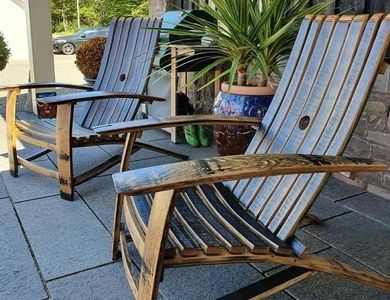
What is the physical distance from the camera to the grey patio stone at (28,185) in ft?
8.77

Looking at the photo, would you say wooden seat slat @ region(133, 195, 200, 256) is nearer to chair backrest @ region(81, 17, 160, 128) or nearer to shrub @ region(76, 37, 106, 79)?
chair backrest @ region(81, 17, 160, 128)

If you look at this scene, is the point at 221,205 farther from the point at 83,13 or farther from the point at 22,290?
the point at 83,13

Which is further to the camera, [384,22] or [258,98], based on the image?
[258,98]

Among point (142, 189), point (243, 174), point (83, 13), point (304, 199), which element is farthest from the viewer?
point (83, 13)

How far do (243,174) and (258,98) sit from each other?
165 centimetres

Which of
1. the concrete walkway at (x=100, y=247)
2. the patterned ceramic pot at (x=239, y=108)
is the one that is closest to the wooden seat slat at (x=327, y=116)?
the concrete walkway at (x=100, y=247)

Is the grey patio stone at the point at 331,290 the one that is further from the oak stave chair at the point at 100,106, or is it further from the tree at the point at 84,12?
the tree at the point at 84,12

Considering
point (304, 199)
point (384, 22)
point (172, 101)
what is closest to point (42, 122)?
point (172, 101)

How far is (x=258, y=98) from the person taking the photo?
2738 millimetres

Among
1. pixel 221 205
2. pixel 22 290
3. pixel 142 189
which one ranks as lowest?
pixel 22 290

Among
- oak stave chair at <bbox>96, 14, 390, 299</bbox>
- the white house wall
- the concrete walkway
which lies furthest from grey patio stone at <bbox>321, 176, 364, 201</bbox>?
the white house wall

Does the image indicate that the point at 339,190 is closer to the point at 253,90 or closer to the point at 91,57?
the point at 253,90

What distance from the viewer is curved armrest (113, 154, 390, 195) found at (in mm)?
1098

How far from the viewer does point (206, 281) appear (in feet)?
5.98
